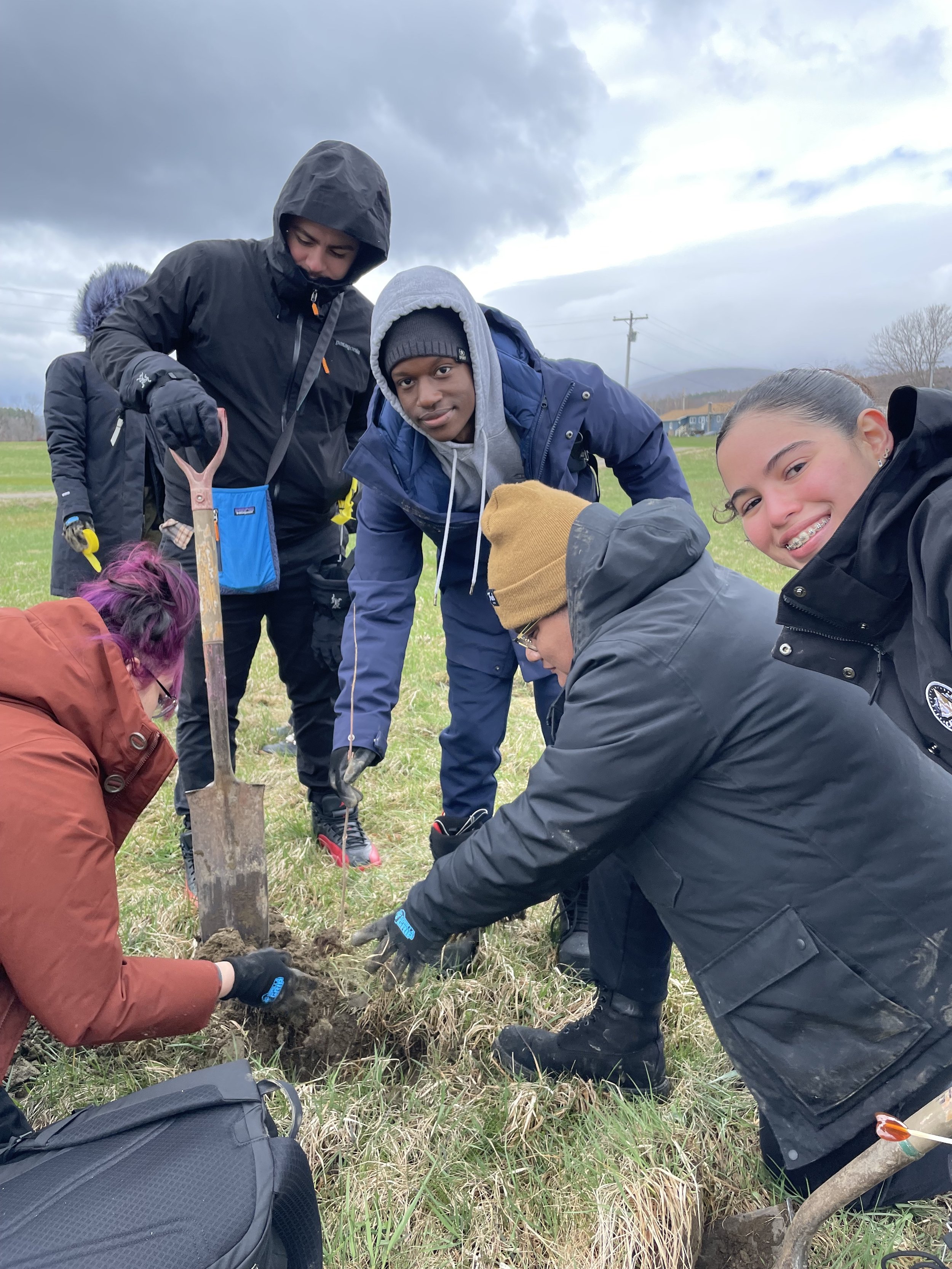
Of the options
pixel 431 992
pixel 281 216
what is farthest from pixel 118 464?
pixel 431 992

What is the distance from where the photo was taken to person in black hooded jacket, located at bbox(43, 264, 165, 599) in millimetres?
4398

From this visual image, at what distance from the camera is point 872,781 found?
163 cm

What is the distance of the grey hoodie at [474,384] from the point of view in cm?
240

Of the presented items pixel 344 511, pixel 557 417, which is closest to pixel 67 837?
pixel 557 417

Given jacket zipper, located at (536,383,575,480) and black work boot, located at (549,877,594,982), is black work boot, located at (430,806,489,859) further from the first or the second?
jacket zipper, located at (536,383,575,480)

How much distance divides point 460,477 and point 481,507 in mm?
121

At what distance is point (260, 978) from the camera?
2139 millimetres

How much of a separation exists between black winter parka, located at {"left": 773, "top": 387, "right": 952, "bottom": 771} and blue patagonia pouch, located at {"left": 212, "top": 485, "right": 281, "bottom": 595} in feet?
6.79

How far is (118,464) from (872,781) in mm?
4160

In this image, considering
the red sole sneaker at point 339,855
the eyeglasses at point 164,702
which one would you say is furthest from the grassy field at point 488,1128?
the eyeglasses at point 164,702

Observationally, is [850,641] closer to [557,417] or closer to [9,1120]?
[557,417]

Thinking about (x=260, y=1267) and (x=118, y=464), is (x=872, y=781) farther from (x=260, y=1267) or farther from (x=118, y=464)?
(x=118, y=464)

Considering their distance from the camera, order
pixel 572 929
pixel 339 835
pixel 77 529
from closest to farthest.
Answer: pixel 572 929 → pixel 339 835 → pixel 77 529

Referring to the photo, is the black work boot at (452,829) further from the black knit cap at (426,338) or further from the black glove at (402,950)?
the black knit cap at (426,338)
